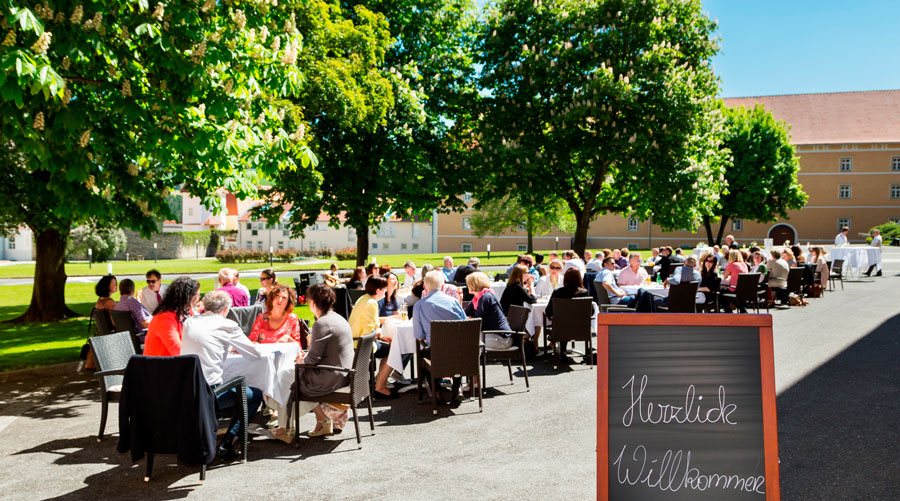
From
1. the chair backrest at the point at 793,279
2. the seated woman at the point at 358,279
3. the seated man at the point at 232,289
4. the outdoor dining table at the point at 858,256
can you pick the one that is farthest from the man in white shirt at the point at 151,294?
the outdoor dining table at the point at 858,256

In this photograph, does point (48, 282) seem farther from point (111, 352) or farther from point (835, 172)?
point (835, 172)

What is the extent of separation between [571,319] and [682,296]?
334 cm

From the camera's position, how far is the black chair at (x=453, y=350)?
735 centimetres

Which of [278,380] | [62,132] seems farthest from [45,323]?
[278,380]

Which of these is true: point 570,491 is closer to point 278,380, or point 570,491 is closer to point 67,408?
point 278,380

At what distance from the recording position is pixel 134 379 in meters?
5.19

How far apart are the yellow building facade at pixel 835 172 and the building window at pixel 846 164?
0.27 ft

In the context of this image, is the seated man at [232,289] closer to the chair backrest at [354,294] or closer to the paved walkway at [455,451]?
the chair backrest at [354,294]

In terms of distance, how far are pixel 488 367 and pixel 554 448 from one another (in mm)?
4239

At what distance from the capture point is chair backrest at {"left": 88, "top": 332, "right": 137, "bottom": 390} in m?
6.49

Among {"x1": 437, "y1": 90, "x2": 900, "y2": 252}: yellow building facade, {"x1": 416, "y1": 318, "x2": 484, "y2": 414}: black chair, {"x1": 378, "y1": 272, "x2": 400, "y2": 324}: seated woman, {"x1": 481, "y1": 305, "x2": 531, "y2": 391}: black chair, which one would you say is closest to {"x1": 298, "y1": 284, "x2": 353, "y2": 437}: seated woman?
{"x1": 416, "y1": 318, "x2": 484, "y2": 414}: black chair

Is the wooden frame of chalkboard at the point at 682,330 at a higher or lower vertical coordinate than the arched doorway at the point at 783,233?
lower

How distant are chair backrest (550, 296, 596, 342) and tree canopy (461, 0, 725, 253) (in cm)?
1349

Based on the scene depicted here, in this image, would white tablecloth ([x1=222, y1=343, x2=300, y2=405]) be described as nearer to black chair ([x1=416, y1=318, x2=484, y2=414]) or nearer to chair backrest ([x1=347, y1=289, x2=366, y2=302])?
black chair ([x1=416, y1=318, x2=484, y2=414])
